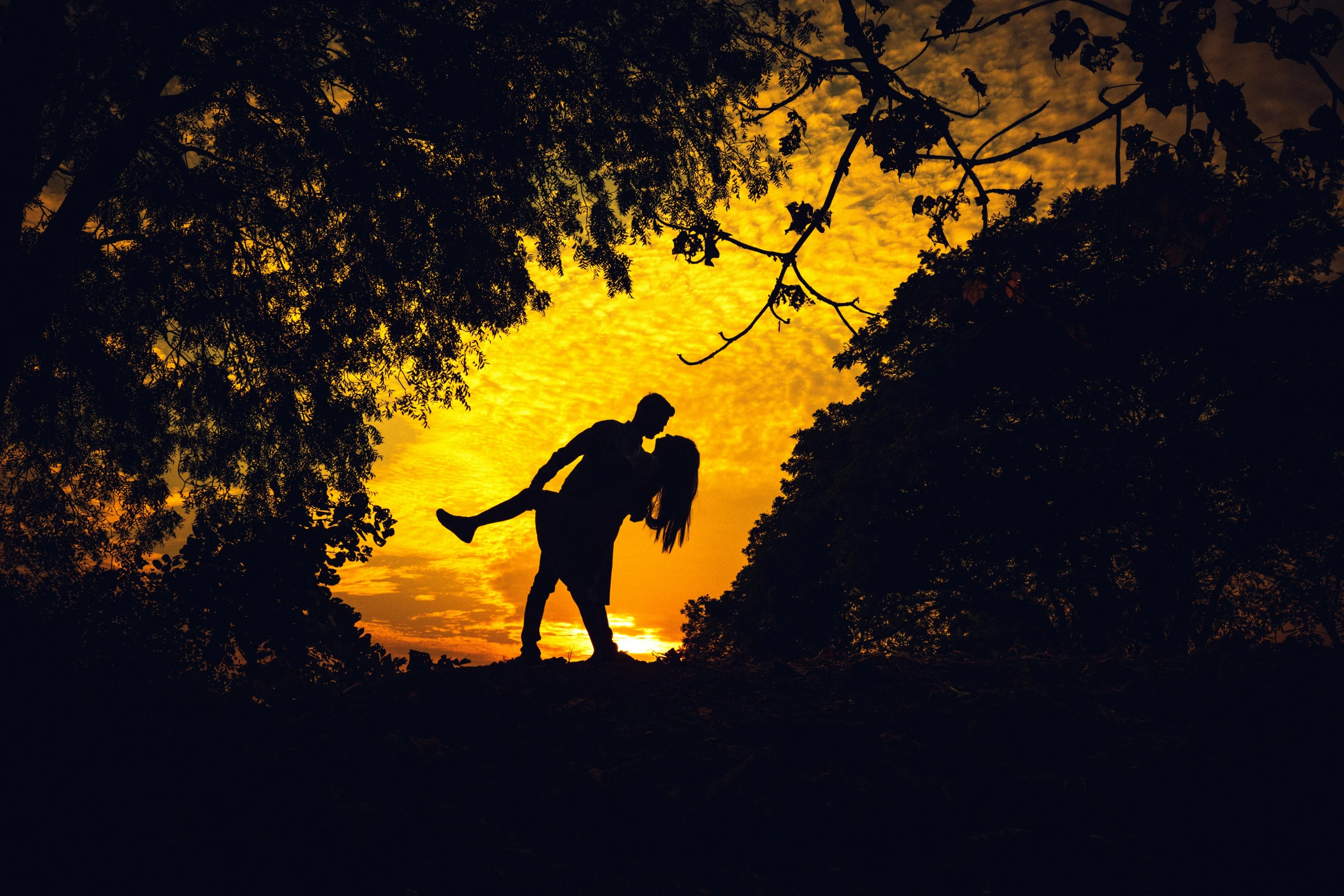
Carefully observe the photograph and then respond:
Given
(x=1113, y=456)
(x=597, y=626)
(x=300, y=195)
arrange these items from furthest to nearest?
(x=1113, y=456) < (x=300, y=195) < (x=597, y=626)

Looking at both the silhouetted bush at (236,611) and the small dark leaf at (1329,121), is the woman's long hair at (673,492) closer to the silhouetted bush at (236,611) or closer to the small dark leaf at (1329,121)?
the silhouetted bush at (236,611)

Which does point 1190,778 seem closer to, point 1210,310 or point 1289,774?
point 1289,774

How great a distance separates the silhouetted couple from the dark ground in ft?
5.47

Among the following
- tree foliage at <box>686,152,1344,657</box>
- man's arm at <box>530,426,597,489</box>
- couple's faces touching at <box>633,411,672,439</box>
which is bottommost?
man's arm at <box>530,426,597,489</box>

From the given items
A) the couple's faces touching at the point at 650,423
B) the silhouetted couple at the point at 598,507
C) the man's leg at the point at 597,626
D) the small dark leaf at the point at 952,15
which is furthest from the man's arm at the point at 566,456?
the small dark leaf at the point at 952,15

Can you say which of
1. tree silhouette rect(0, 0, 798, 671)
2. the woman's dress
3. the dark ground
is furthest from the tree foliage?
the dark ground

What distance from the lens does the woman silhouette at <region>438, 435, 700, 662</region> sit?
306 inches

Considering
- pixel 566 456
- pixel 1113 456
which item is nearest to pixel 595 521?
pixel 566 456

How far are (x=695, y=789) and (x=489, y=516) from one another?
420cm

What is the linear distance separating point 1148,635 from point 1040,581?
89.6 inches

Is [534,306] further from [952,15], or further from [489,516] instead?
[952,15]

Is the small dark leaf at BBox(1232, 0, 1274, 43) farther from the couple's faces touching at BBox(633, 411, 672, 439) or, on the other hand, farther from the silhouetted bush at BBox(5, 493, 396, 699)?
the silhouetted bush at BBox(5, 493, 396, 699)

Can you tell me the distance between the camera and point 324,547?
25.6ft

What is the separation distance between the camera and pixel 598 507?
7.98 meters
